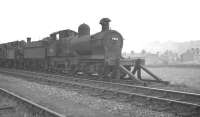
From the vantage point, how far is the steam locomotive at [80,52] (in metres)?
13.6

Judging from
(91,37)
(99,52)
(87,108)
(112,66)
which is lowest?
(87,108)

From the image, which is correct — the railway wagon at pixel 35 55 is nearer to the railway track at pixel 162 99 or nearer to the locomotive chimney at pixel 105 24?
the locomotive chimney at pixel 105 24

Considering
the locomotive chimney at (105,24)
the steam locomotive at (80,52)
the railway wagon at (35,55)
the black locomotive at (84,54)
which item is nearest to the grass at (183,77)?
the black locomotive at (84,54)

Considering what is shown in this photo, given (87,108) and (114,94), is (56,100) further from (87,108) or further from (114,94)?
(114,94)

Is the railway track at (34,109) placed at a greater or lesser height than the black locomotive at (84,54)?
lesser

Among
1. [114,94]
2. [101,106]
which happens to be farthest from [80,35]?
[101,106]

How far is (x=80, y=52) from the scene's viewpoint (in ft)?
51.6

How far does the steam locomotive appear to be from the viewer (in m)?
13.6

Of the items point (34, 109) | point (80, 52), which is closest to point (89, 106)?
point (34, 109)

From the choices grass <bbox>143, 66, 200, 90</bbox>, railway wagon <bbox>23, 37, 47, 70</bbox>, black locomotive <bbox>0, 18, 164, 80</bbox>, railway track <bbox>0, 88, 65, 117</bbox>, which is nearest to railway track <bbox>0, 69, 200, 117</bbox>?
black locomotive <bbox>0, 18, 164, 80</bbox>

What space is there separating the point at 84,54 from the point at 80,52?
358 millimetres

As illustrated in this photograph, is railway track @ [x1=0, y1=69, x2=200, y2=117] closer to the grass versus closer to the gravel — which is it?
the gravel

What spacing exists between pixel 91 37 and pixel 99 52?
1.18 m

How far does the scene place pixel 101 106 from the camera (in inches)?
287
